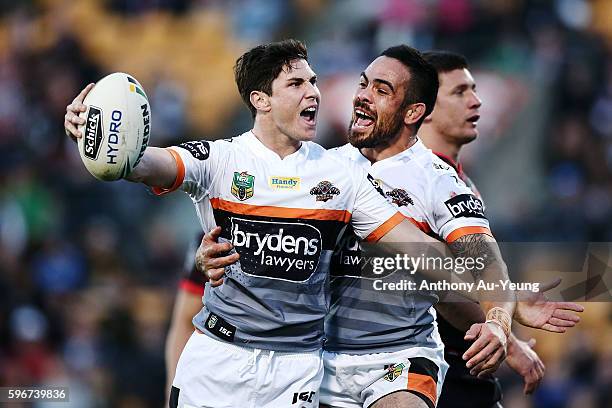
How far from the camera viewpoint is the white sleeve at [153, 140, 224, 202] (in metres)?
5.16

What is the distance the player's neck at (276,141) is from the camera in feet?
18.1

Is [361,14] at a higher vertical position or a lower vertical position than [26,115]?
higher

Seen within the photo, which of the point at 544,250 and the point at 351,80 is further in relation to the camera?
the point at 351,80

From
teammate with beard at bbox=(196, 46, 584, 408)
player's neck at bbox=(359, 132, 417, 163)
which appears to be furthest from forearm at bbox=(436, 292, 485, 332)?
player's neck at bbox=(359, 132, 417, 163)

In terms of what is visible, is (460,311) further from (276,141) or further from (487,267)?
(276,141)

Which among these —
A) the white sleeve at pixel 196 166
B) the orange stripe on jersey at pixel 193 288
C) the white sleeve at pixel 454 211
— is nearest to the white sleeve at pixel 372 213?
the white sleeve at pixel 454 211

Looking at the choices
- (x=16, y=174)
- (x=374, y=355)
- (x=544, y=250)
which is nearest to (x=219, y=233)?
(x=374, y=355)

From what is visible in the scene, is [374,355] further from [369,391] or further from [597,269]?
[597,269]

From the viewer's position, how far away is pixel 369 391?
18.5 ft

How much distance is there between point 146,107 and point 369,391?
1845 millimetres

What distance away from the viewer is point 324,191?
540cm

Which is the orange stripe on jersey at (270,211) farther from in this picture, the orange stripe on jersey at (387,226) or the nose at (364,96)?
the nose at (364,96)

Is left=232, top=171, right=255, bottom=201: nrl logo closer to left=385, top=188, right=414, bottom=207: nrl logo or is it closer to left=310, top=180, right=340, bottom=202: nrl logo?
left=310, top=180, right=340, bottom=202: nrl logo

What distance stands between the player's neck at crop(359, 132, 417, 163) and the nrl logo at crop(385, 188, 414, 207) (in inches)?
11.8
